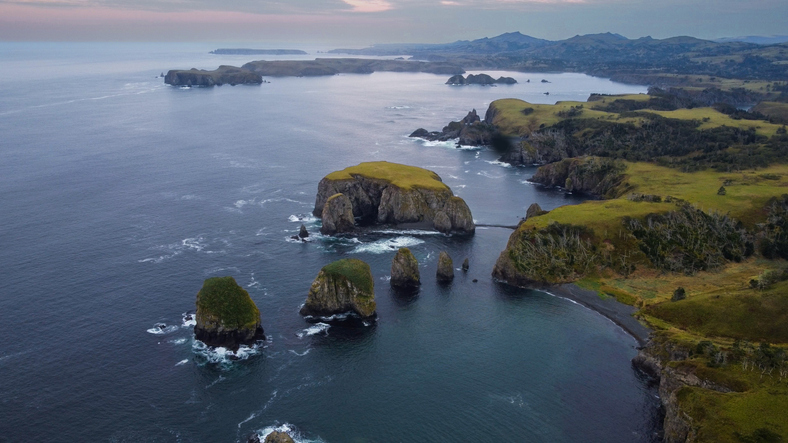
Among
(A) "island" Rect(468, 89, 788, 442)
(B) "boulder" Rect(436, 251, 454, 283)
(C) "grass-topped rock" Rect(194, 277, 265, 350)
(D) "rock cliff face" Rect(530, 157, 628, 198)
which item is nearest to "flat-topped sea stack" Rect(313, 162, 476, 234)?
(A) "island" Rect(468, 89, 788, 442)

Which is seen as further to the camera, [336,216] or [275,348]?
[336,216]

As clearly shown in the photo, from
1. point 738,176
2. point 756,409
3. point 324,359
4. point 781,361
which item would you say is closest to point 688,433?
point 756,409

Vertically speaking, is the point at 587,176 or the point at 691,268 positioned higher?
the point at 587,176

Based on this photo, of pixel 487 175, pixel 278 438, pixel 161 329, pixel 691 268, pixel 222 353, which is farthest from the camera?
pixel 487 175

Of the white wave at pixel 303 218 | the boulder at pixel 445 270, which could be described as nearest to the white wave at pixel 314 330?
the boulder at pixel 445 270

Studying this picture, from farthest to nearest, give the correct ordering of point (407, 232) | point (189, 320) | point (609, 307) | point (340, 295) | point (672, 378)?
1. point (407, 232)
2. point (609, 307)
3. point (340, 295)
4. point (189, 320)
5. point (672, 378)

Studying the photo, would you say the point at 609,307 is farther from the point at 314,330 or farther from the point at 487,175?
the point at 487,175

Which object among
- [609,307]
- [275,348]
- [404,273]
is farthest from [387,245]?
[609,307]

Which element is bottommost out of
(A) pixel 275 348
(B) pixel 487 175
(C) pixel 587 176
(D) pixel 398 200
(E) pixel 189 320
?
(A) pixel 275 348
